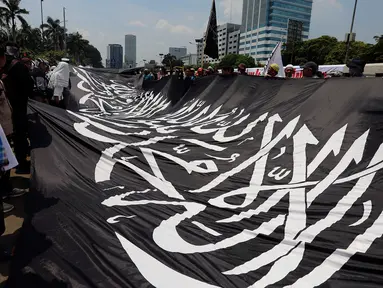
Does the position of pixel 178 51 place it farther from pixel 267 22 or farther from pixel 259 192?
pixel 259 192

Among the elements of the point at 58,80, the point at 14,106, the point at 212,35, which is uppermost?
the point at 212,35

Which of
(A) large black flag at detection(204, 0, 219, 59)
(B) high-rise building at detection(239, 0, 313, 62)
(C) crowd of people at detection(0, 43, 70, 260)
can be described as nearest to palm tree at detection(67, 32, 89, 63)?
(B) high-rise building at detection(239, 0, 313, 62)

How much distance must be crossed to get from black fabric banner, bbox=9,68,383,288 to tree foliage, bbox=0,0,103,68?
1033 inches

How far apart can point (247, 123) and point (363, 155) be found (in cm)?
164

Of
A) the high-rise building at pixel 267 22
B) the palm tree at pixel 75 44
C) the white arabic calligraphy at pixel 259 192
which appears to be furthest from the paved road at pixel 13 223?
the high-rise building at pixel 267 22

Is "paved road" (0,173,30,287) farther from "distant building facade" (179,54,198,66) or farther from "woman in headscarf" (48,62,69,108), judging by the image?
"distant building facade" (179,54,198,66)

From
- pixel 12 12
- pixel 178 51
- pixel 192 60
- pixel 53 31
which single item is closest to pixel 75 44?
pixel 53 31

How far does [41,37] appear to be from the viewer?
52.7 m

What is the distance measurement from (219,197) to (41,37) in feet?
198

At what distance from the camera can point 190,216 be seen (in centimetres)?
240

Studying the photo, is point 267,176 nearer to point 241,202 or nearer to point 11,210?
point 241,202

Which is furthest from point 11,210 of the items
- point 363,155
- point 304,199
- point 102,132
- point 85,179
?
point 363,155

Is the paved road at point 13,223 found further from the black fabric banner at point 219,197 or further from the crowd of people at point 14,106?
the black fabric banner at point 219,197

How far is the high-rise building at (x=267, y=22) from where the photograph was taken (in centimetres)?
8944
